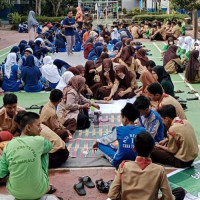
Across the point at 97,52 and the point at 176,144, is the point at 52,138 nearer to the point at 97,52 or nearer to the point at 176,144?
the point at 176,144

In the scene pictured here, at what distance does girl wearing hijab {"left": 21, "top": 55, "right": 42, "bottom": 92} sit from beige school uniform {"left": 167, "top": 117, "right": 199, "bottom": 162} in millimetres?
5318

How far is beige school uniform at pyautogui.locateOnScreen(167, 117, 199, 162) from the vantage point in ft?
17.0

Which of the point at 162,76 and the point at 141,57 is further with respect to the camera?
the point at 141,57

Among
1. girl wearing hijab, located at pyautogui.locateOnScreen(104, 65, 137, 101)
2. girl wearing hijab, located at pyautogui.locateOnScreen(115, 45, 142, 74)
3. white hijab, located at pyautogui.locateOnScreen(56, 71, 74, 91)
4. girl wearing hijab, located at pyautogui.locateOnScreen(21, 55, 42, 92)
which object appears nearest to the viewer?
white hijab, located at pyautogui.locateOnScreen(56, 71, 74, 91)

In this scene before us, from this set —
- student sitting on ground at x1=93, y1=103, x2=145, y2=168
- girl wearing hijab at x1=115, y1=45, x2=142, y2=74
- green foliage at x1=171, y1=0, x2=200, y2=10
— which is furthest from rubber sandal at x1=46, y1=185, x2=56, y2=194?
green foliage at x1=171, y1=0, x2=200, y2=10

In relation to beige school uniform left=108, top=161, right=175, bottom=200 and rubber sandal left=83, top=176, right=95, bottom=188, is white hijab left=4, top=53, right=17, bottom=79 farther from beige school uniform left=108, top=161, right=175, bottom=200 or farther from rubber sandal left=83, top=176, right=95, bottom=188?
beige school uniform left=108, top=161, right=175, bottom=200

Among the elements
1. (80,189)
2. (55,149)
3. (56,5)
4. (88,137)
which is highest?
(56,5)

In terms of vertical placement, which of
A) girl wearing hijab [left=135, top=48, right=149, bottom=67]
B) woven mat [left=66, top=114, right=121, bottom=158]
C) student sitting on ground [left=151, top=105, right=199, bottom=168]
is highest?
girl wearing hijab [left=135, top=48, right=149, bottom=67]

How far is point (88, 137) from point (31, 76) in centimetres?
360

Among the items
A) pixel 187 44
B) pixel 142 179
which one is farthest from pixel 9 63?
pixel 142 179

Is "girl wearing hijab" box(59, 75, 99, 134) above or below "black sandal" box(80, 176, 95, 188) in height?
above

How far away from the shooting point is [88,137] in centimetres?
685

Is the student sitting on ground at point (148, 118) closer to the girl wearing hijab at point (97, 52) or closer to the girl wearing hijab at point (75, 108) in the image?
the girl wearing hijab at point (75, 108)

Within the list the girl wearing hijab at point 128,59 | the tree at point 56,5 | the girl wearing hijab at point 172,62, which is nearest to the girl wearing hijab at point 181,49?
the girl wearing hijab at point 172,62
